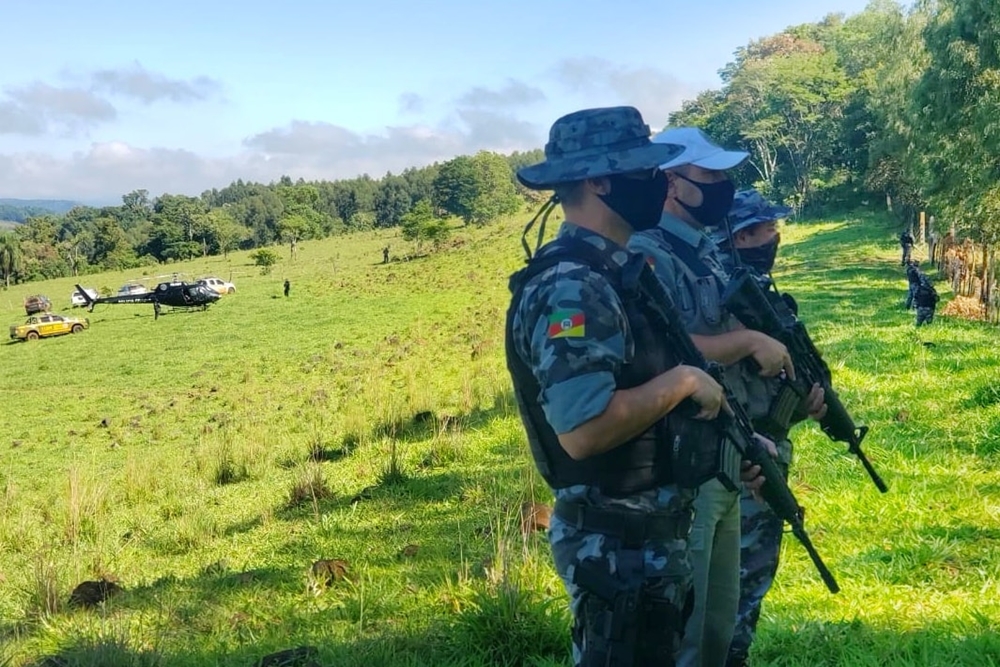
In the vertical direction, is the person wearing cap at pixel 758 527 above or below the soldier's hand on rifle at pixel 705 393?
below

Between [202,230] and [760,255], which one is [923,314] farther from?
[202,230]

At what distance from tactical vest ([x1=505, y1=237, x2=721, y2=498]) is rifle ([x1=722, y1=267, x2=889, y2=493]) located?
0.72 metres

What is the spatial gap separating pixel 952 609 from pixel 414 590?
2503mm

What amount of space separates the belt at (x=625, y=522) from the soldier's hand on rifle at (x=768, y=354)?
698 millimetres

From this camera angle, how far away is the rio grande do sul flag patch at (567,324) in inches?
68.0

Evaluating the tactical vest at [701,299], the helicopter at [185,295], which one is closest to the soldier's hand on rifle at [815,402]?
the tactical vest at [701,299]

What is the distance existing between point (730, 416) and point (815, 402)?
103cm

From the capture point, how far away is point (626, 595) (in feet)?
6.23

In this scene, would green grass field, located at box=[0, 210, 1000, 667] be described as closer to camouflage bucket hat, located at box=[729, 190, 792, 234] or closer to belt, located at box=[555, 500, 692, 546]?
belt, located at box=[555, 500, 692, 546]

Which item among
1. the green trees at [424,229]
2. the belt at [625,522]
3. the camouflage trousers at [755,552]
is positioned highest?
the green trees at [424,229]

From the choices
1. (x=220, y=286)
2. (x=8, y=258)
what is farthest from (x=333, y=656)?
(x=8, y=258)

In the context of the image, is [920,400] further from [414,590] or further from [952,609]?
[414,590]

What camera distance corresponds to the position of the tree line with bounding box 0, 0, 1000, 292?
15781 millimetres

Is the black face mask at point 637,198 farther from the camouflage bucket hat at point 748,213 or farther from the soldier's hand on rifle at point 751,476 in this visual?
the camouflage bucket hat at point 748,213
